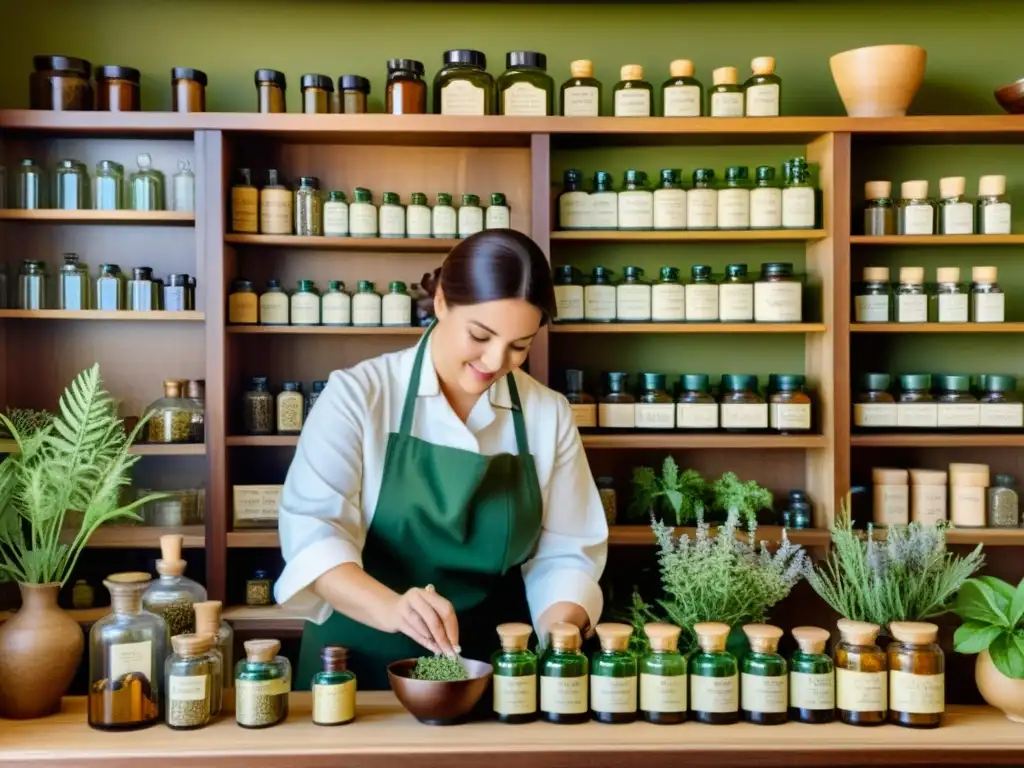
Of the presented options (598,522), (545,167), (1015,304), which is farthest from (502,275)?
(1015,304)

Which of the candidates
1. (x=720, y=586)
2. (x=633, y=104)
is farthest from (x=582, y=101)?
(x=720, y=586)

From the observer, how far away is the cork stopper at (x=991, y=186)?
284cm

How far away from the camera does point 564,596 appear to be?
178 centimetres

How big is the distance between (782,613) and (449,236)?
1440mm

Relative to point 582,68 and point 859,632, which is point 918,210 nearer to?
point 582,68

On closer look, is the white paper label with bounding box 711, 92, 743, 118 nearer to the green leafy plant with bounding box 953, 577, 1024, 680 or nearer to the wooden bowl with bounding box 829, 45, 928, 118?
the wooden bowl with bounding box 829, 45, 928, 118

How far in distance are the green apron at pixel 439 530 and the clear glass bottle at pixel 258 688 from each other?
1.67ft

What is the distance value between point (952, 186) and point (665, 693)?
1.99 m

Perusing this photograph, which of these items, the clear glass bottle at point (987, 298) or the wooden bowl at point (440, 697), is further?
the clear glass bottle at point (987, 298)

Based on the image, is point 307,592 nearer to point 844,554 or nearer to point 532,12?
point 844,554

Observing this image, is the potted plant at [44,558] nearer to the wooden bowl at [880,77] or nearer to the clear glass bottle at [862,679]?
the clear glass bottle at [862,679]

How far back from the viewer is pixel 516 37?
3082 mm


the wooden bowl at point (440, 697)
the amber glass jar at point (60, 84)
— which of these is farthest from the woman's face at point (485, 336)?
the amber glass jar at point (60, 84)

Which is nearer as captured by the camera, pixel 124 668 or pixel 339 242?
pixel 124 668
